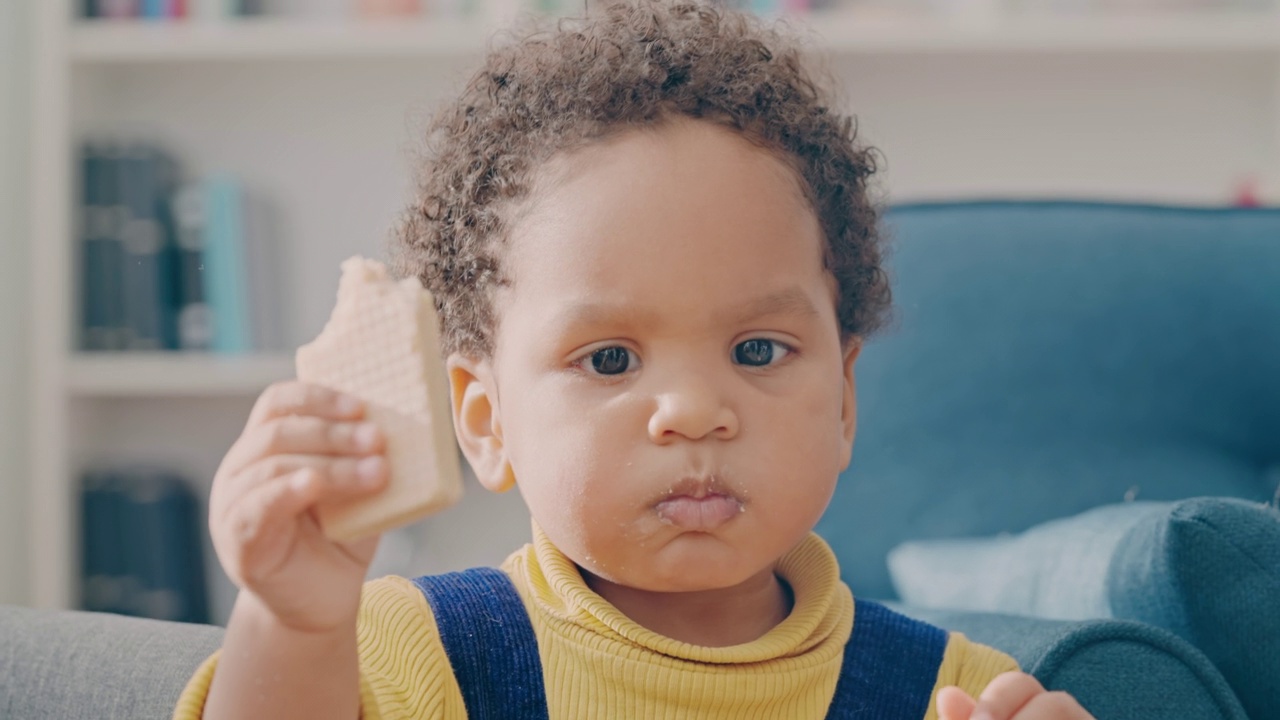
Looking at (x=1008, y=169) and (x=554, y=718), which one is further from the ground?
(x=1008, y=169)

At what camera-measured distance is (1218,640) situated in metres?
0.95

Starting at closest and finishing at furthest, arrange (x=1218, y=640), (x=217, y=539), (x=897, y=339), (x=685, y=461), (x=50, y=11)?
(x=217, y=539) → (x=685, y=461) → (x=1218, y=640) → (x=897, y=339) → (x=50, y=11)

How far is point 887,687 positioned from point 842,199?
367 mm

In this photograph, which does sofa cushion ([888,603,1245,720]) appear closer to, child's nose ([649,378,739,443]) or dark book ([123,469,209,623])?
child's nose ([649,378,739,443])

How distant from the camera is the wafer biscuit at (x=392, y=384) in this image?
0.66m

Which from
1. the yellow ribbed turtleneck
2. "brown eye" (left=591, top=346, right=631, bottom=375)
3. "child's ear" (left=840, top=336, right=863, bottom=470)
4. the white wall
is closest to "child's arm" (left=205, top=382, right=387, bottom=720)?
the yellow ribbed turtleneck

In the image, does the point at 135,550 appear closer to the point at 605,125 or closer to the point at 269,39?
the point at 269,39

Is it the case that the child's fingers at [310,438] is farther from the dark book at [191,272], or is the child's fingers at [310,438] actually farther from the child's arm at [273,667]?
the dark book at [191,272]

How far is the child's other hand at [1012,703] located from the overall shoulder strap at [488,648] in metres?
0.27

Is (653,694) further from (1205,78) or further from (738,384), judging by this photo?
(1205,78)

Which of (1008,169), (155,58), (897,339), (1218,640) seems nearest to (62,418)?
(155,58)

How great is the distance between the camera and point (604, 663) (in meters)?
0.90

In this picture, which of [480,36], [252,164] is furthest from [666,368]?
[252,164]

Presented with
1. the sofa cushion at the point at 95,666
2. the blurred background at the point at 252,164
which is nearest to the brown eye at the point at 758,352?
the sofa cushion at the point at 95,666
